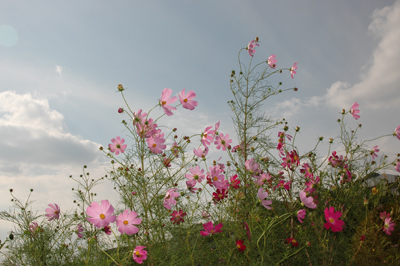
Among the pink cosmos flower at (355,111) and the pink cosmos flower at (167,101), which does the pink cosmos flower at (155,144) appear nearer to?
the pink cosmos flower at (167,101)

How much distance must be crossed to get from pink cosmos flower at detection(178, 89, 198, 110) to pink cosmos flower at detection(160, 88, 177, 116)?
0.08 meters

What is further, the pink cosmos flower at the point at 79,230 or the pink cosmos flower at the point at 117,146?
the pink cosmos flower at the point at 79,230

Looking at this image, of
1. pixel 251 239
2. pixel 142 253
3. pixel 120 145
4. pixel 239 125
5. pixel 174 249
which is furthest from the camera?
pixel 239 125

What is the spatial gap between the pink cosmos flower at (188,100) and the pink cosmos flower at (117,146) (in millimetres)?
797

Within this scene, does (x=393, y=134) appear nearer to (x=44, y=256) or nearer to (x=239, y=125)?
(x=239, y=125)

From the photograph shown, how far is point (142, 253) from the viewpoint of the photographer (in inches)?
57.9

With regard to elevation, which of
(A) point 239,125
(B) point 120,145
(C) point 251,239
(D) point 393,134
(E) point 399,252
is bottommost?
(E) point 399,252

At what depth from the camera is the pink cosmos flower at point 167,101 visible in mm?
1739

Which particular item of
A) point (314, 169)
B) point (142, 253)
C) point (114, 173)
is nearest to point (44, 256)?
point (114, 173)

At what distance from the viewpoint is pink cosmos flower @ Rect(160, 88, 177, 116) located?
1739 millimetres

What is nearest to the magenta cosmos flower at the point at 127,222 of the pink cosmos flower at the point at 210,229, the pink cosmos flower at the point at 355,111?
the pink cosmos flower at the point at 210,229

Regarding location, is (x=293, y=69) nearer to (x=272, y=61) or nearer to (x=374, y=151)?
(x=272, y=61)

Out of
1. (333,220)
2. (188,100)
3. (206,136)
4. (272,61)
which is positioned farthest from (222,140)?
(272,61)

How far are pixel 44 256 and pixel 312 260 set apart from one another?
2.20 m
